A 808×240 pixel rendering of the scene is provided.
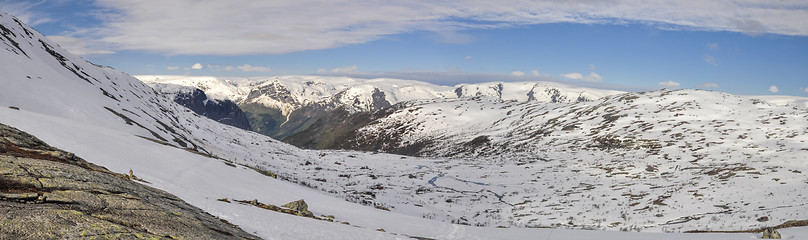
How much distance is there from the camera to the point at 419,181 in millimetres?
39250

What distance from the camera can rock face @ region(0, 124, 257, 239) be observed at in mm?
5625

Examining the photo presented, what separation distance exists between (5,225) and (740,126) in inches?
2595

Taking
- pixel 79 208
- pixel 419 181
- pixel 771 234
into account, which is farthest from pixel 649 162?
pixel 79 208

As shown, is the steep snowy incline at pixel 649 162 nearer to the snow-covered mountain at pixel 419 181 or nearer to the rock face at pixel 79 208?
the snow-covered mountain at pixel 419 181

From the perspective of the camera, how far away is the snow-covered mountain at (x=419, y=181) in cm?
1503

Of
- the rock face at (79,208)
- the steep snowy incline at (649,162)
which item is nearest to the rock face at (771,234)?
the steep snowy incline at (649,162)

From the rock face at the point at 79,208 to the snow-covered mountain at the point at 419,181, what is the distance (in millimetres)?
2487

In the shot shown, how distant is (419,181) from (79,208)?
3352 cm

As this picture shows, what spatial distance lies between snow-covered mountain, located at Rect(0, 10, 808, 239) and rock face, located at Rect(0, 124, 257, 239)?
2487mm

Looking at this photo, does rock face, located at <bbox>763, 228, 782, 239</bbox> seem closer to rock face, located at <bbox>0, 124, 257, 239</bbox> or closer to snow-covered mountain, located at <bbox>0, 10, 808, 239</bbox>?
snow-covered mountain, located at <bbox>0, 10, 808, 239</bbox>

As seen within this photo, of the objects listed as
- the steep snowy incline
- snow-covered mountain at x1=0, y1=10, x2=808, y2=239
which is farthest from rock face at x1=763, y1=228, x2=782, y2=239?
the steep snowy incline

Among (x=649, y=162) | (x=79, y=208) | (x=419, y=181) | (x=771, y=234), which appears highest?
(x=79, y=208)

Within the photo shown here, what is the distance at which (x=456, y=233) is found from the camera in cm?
1612

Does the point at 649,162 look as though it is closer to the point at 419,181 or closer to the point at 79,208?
the point at 419,181
